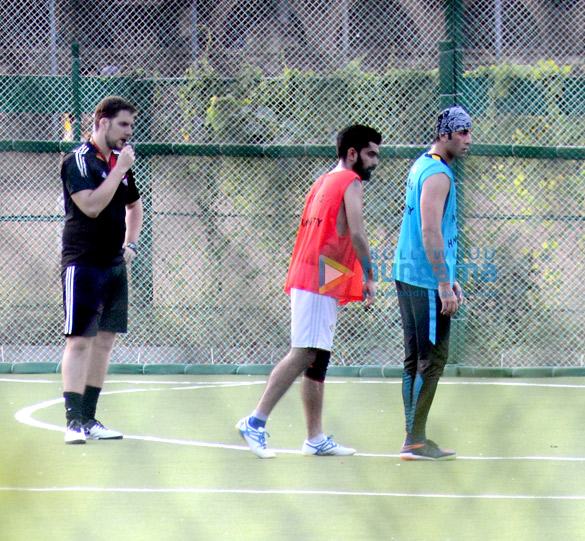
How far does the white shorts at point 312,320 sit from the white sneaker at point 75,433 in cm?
118

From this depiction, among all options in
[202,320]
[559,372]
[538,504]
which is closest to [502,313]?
[559,372]

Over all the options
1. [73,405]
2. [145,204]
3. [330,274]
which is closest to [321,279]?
[330,274]

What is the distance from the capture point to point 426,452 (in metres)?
5.70

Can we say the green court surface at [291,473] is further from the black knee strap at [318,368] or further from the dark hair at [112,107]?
the dark hair at [112,107]

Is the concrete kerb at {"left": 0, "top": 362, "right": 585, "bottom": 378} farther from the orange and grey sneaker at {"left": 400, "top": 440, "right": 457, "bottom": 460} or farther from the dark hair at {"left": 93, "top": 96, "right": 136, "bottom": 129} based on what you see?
the dark hair at {"left": 93, "top": 96, "right": 136, "bottom": 129}

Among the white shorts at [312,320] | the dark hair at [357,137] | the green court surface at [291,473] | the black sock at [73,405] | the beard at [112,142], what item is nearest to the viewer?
the green court surface at [291,473]

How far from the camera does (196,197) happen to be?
9.04 m

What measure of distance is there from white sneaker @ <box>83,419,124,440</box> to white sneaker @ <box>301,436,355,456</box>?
102 cm

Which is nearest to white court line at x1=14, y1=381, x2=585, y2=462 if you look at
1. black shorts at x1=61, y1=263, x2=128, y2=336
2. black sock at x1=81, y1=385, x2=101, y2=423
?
black sock at x1=81, y1=385, x2=101, y2=423

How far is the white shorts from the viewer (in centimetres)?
571

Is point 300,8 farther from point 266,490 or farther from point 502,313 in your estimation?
point 266,490

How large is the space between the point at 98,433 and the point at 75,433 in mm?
187

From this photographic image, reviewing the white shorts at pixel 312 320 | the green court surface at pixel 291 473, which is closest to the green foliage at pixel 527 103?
the green court surface at pixel 291 473

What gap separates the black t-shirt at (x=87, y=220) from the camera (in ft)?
19.7
